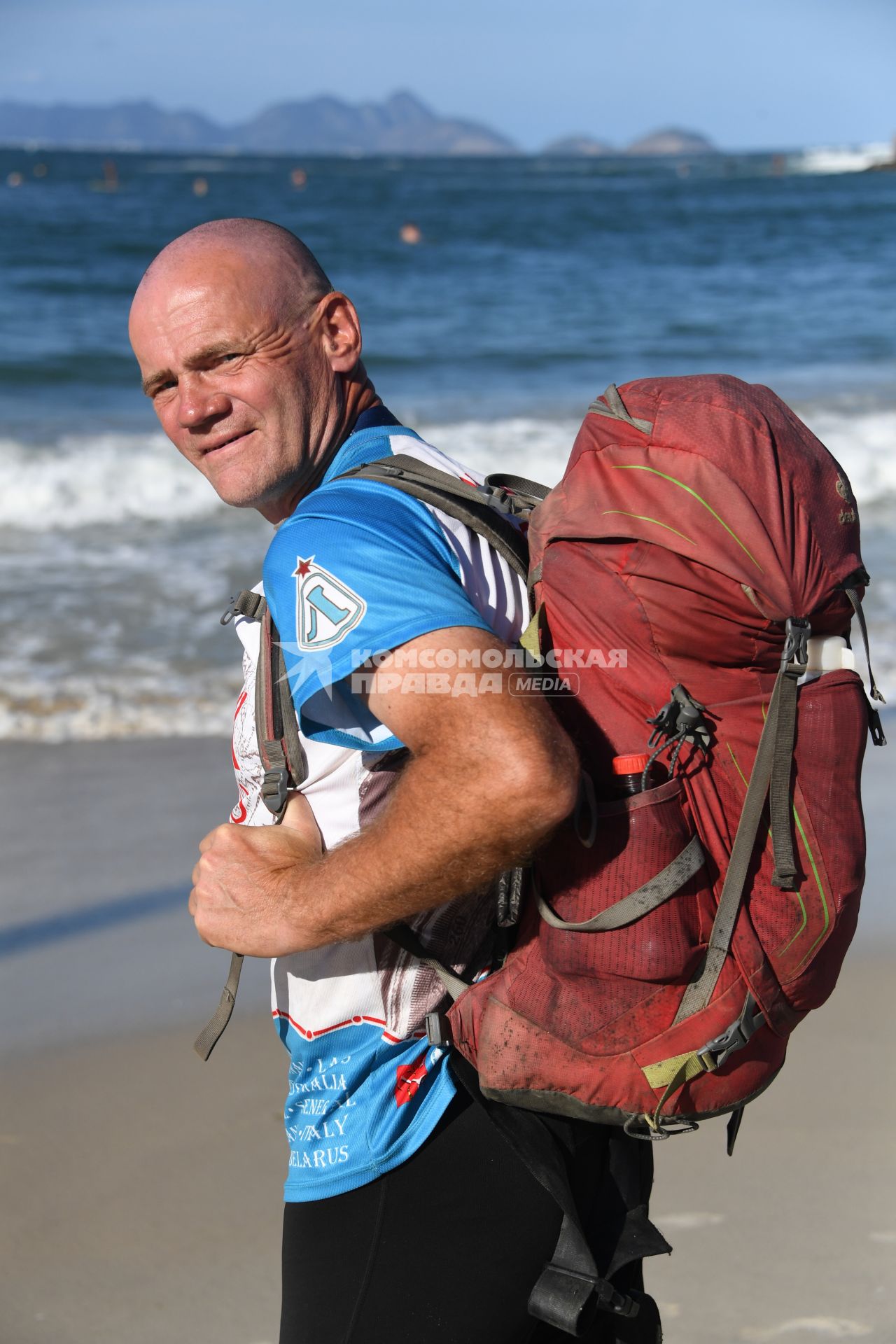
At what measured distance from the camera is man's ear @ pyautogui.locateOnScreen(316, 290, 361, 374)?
A: 1.54 metres

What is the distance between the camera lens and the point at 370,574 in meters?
1.20

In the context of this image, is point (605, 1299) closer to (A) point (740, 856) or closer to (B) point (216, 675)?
(A) point (740, 856)

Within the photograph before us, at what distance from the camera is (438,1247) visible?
1.44 metres

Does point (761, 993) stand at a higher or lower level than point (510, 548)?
lower

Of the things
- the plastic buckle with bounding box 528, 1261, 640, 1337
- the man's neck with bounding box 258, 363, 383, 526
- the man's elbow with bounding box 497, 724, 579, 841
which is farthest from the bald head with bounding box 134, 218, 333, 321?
the plastic buckle with bounding box 528, 1261, 640, 1337

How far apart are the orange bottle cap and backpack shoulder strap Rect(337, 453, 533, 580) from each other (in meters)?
0.26

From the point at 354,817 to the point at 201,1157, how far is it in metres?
1.93

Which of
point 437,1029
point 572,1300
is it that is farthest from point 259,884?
point 572,1300

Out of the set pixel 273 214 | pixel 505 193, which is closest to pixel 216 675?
pixel 273 214

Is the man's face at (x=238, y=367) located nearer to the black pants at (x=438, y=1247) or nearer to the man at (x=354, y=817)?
the man at (x=354, y=817)

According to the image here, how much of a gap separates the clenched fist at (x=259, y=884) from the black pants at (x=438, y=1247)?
308mm

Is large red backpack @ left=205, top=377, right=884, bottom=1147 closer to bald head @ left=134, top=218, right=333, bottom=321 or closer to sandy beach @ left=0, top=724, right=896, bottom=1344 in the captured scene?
bald head @ left=134, top=218, right=333, bottom=321

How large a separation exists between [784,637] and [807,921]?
282mm

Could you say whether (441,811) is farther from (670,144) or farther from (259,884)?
(670,144)
